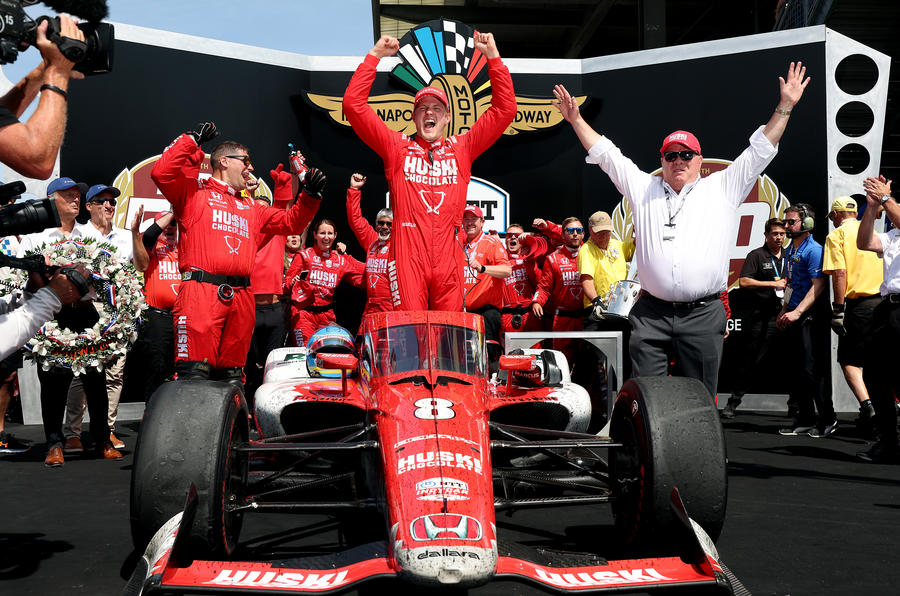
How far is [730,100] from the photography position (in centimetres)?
890

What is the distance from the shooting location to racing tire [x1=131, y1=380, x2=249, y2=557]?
9.43 feet

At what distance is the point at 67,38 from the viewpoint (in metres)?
2.82

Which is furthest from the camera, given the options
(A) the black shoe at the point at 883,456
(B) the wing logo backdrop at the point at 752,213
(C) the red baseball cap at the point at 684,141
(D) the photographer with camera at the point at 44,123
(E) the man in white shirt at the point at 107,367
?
(B) the wing logo backdrop at the point at 752,213

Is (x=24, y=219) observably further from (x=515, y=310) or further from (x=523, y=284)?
(x=523, y=284)

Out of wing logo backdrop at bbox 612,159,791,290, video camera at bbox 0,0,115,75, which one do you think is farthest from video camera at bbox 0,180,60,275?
wing logo backdrop at bbox 612,159,791,290

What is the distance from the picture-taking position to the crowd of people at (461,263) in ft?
13.9

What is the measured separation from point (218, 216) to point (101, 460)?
207 centimetres

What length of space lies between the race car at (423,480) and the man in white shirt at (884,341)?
288cm

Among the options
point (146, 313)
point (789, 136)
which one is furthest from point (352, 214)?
point (789, 136)

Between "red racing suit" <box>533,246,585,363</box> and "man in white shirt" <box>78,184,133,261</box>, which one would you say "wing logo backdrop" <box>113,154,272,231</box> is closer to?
"man in white shirt" <box>78,184,133,261</box>

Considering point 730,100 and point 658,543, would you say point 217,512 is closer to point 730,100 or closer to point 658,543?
point 658,543

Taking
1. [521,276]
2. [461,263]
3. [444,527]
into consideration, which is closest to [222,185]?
[461,263]

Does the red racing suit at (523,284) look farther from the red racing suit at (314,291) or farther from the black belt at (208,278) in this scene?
the black belt at (208,278)

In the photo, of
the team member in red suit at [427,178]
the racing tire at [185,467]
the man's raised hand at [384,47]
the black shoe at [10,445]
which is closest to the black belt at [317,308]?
the black shoe at [10,445]
